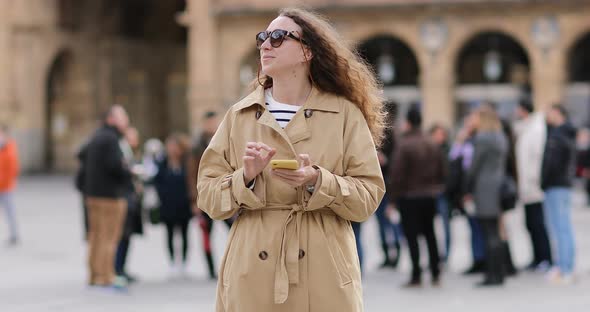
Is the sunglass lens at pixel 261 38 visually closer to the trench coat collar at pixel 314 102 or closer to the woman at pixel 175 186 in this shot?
the trench coat collar at pixel 314 102

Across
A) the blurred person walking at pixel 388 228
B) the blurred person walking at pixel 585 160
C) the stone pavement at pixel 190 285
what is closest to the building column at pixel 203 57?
the blurred person walking at pixel 585 160

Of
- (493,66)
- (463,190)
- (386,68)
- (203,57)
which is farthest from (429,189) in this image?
(203,57)

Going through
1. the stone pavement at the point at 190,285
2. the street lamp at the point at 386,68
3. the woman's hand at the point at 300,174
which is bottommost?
the stone pavement at the point at 190,285

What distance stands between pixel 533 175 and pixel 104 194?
15.9 feet

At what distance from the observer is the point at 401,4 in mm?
32875

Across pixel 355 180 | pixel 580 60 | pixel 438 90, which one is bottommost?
pixel 355 180

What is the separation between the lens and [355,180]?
4590 mm

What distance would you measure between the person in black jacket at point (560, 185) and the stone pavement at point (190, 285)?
32 cm

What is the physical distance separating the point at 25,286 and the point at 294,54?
886 centimetres

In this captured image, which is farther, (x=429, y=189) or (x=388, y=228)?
(x=388, y=228)

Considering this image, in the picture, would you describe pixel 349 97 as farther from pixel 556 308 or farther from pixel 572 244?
pixel 572 244

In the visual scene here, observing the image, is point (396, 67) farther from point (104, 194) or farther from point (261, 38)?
point (261, 38)

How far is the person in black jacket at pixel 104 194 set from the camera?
468 inches

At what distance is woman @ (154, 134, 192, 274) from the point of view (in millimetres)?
13336
